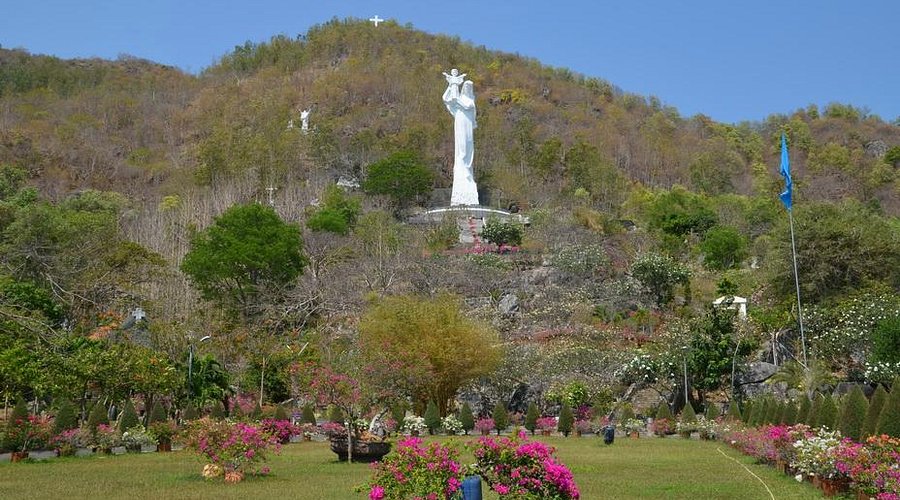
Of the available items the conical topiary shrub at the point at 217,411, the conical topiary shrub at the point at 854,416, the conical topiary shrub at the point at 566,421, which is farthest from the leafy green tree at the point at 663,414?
the conical topiary shrub at the point at 217,411

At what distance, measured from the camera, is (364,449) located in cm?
1847

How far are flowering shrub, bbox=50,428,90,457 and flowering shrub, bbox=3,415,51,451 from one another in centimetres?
24

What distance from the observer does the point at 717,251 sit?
152 feet

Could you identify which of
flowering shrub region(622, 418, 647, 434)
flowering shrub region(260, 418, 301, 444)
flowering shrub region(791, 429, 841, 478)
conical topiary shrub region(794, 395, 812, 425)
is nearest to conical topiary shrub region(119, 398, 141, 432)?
flowering shrub region(260, 418, 301, 444)

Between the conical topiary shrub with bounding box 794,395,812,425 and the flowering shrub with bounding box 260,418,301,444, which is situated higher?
the conical topiary shrub with bounding box 794,395,812,425

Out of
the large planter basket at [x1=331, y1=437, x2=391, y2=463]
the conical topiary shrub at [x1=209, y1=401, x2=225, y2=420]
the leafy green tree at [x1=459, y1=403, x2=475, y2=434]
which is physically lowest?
the large planter basket at [x1=331, y1=437, x2=391, y2=463]

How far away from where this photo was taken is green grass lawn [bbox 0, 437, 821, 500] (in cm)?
1374

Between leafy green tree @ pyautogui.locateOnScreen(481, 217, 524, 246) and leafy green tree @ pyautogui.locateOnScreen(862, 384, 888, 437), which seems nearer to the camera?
leafy green tree @ pyautogui.locateOnScreen(862, 384, 888, 437)

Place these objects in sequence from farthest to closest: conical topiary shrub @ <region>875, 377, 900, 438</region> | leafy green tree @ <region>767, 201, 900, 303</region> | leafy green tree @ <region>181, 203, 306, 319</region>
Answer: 1. leafy green tree @ <region>181, 203, 306, 319</region>
2. leafy green tree @ <region>767, 201, 900, 303</region>
3. conical topiary shrub @ <region>875, 377, 900, 438</region>

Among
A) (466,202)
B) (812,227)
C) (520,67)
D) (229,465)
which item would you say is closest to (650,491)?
(229,465)

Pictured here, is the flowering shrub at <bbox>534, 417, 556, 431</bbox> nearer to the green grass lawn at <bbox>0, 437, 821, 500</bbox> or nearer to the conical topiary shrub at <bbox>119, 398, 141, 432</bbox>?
the green grass lawn at <bbox>0, 437, 821, 500</bbox>

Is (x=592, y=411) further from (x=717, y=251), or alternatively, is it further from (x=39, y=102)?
(x=39, y=102)

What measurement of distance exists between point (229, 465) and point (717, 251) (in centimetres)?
3464

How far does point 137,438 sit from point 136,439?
38 millimetres
